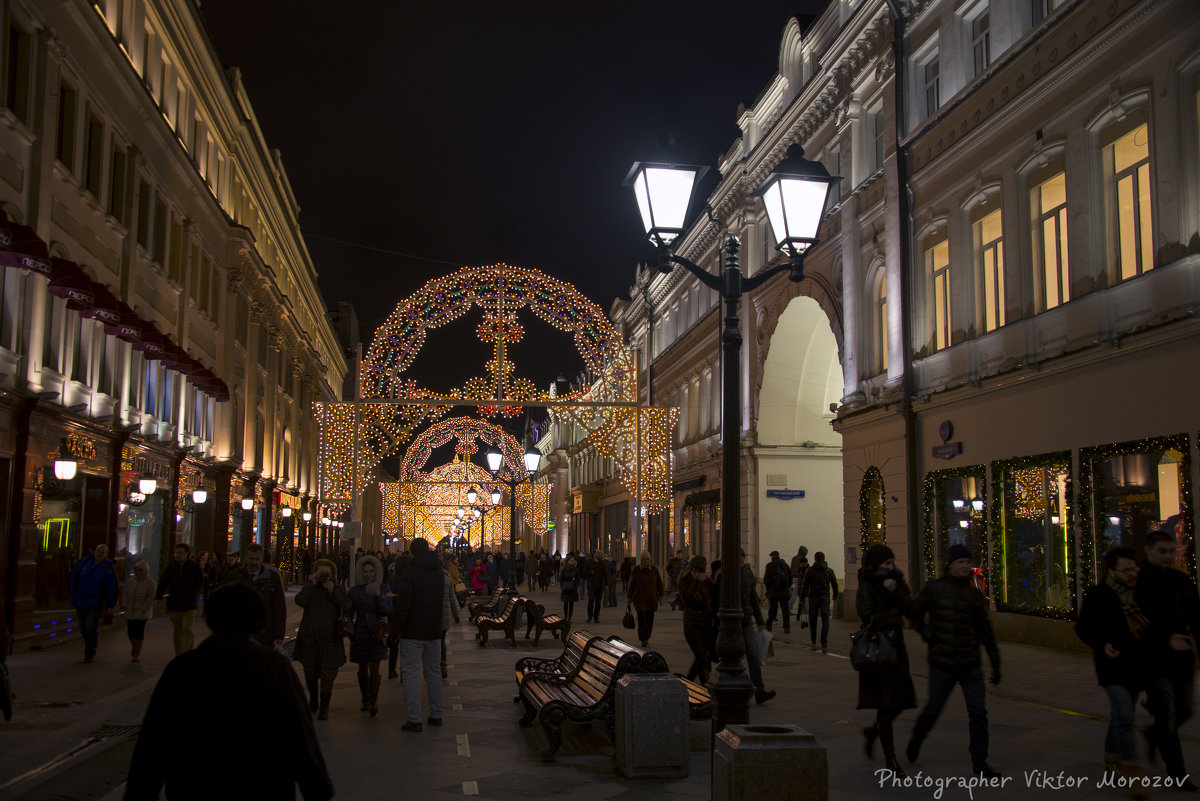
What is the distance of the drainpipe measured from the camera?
22.3 m

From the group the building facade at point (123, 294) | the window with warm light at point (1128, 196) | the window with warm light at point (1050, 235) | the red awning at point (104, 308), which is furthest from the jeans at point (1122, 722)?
the red awning at point (104, 308)

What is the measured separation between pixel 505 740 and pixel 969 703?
4178mm

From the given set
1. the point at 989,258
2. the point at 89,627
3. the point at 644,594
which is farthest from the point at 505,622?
the point at 989,258

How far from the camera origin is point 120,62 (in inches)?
886

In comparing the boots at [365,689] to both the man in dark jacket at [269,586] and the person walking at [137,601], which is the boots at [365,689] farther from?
the person walking at [137,601]

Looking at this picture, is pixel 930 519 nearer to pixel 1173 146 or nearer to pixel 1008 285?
pixel 1008 285

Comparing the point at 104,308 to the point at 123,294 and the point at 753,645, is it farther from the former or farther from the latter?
the point at 753,645

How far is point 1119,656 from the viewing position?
7957 millimetres

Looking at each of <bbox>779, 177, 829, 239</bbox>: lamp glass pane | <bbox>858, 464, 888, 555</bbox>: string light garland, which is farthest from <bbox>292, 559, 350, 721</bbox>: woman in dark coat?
<bbox>858, 464, 888, 555</bbox>: string light garland

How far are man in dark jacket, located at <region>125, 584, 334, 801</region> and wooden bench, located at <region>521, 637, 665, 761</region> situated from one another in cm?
548

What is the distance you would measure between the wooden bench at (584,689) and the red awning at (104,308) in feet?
34.9

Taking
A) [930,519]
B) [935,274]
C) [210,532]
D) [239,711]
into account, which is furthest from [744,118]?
[239,711]

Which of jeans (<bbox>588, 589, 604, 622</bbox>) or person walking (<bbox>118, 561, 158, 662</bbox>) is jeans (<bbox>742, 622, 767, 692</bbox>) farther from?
jeans (<bbox>588, 589, 604, 622</bbox>)

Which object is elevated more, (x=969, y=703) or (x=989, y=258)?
(x=989, y=258)
